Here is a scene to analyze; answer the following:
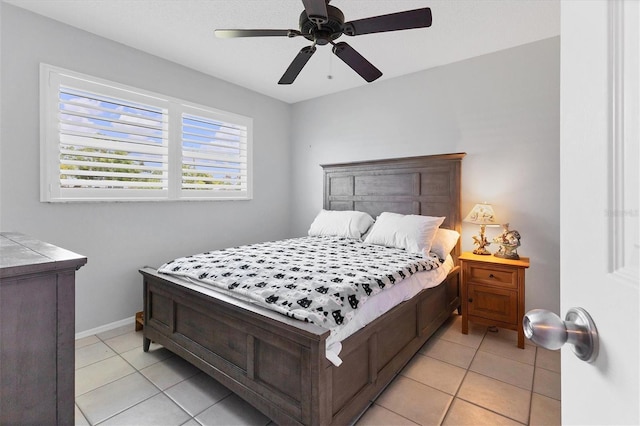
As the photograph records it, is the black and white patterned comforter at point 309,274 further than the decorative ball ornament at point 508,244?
No

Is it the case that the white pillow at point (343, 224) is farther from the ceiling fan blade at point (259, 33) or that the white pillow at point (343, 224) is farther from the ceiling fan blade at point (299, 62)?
the ceiling fan blade at point (259, 33)

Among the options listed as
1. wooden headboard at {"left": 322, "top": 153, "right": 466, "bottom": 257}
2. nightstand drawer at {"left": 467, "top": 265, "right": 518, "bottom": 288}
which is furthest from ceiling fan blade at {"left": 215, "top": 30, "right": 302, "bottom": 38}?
nightstand drawer at {"left": 467, "top": 265, "right": 518, "bottom": 288}

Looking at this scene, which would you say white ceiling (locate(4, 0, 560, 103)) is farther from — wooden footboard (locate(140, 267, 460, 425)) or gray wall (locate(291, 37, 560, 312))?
wooden footboard (locate(140, 267, 460, 425))

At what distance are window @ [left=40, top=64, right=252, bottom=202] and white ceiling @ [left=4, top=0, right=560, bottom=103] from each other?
1.58 feet

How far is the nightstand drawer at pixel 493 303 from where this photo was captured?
2.58 metres

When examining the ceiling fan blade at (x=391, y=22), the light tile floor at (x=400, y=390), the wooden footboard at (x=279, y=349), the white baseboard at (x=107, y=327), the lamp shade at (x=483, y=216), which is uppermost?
the ceiling fan blade at (x=391, y=22)

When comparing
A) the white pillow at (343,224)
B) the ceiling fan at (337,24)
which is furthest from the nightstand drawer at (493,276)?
the ceiling fan at (337,24)

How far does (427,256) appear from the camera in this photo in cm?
276

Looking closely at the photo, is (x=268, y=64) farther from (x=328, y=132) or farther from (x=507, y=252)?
(x=507, y=252)

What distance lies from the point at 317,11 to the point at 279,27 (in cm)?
128

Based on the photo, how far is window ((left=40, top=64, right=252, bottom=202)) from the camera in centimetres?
259

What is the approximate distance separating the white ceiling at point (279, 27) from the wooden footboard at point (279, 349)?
2128mm
